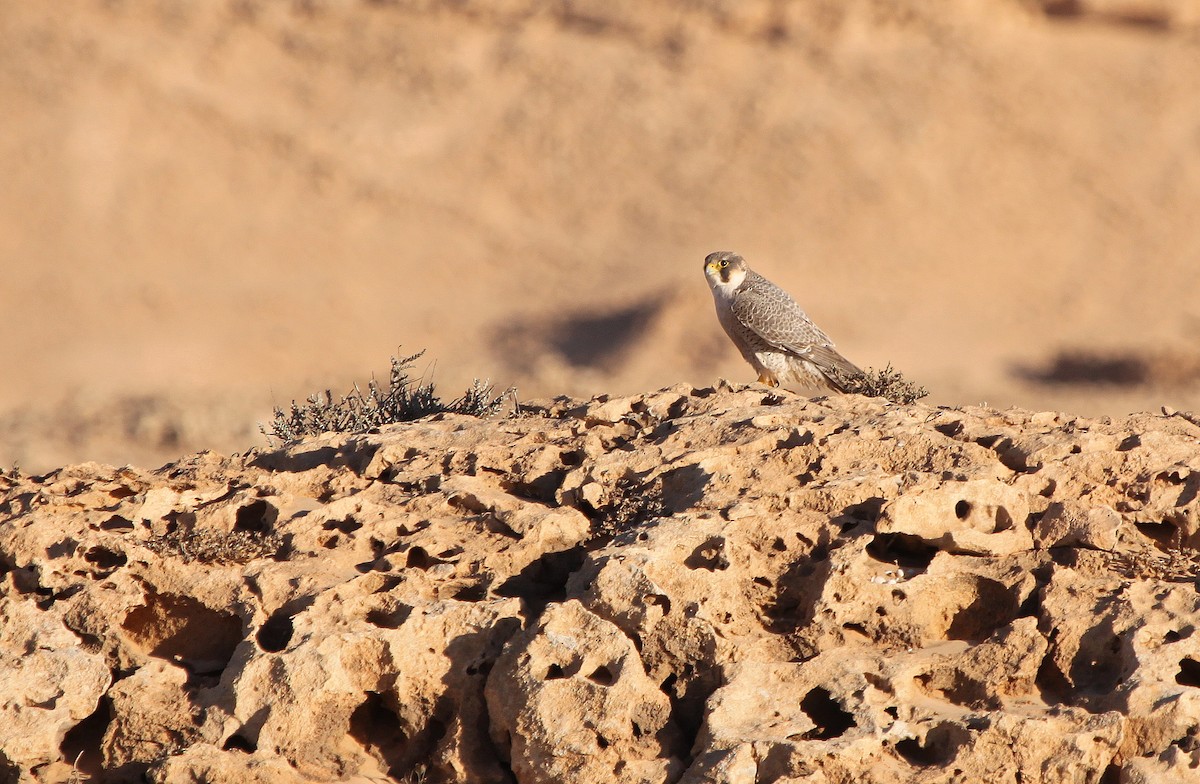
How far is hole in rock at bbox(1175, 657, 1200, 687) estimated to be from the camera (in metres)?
4.26

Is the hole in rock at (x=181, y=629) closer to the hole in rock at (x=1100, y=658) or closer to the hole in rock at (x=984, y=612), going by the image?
the hole in rock at (x=984, y=612)

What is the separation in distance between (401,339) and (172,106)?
779 cm

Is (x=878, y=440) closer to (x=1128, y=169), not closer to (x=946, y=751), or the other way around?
(x=946, y=751)

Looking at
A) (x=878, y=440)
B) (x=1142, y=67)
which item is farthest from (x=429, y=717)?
(x=1142, y=67)

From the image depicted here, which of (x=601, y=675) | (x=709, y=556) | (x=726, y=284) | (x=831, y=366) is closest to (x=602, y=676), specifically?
(x=601, y=675)

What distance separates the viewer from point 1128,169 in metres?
24.8

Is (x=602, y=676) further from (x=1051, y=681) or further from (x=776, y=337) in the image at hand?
(x=776, y=337)

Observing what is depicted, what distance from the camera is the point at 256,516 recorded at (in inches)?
211

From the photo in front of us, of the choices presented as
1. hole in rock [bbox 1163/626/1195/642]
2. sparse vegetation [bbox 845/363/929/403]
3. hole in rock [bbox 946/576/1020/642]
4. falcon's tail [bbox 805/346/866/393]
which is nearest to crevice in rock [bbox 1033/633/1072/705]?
hole in rock [bbox 946/576/1020/642]

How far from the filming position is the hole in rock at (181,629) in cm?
479

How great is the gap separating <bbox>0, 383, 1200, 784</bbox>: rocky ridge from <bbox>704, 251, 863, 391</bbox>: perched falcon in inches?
150

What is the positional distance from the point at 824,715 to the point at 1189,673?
1125 millimetres

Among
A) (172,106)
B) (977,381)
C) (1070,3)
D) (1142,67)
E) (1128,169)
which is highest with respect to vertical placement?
(172,106)

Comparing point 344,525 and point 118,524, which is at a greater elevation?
point 118,524
